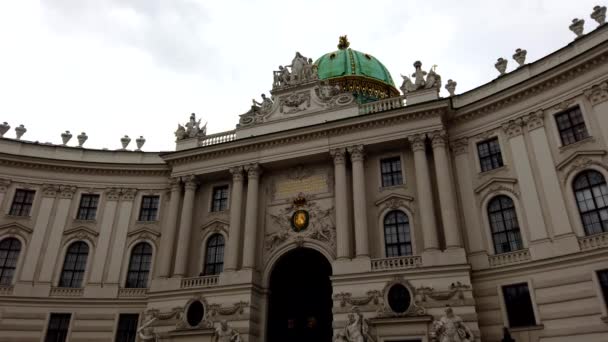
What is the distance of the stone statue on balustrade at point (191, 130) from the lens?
1250 inches

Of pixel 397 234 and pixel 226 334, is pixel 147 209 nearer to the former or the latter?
pixel 226 334

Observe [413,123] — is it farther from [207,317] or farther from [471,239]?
[207,317]

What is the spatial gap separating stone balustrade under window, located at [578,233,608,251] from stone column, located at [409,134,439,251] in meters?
6.11

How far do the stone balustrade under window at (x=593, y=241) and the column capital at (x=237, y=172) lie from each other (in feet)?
59.9

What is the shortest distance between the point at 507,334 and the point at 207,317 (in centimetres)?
1476

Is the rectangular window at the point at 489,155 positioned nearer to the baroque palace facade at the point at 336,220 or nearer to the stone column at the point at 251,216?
the baroque palace facade at the point at 336,220

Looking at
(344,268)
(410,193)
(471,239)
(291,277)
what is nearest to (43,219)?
(291,277)

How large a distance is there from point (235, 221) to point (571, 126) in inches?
720

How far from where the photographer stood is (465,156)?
83.2 ft

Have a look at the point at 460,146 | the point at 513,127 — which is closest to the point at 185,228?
the point at 460,146

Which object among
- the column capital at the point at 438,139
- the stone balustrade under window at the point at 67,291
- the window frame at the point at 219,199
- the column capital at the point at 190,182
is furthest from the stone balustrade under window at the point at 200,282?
the column capital at the point at 438,139

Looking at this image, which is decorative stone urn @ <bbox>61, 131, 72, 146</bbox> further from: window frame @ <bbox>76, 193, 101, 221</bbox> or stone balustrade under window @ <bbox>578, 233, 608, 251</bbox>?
stone balustrade under window @ <bbox>578, 233, 608, 251</bbox>

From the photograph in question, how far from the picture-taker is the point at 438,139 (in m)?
24.8

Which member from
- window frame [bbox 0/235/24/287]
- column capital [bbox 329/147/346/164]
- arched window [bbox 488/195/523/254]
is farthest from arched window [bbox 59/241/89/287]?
arched window [bbox 488/195/523/254]
